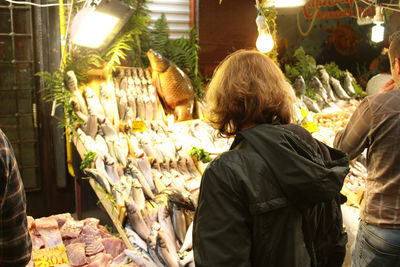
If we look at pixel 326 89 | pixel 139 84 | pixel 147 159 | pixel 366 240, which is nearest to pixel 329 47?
pixel 326 89

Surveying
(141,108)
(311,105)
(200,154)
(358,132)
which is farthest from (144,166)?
(311,105)

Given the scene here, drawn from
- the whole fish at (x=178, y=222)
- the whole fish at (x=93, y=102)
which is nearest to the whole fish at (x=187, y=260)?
the whole fish at (x=178, y=222)

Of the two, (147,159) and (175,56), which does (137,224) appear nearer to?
(147,159)

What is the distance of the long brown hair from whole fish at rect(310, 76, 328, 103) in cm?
448

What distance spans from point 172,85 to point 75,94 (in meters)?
1.10

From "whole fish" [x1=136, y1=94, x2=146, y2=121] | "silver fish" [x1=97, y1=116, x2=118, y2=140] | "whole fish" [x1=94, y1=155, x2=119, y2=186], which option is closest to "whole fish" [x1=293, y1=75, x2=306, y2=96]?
"whole fish" [x1=136, y1=94, x2=146, y2=121]

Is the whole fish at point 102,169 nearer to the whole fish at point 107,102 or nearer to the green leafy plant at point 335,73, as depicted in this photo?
the whole fish at point 107,102

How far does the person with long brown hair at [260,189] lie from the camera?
1409mm

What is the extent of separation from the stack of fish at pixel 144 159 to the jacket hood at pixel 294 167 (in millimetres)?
1468

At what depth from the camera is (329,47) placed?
8156 mm

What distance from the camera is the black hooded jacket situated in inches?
55.3

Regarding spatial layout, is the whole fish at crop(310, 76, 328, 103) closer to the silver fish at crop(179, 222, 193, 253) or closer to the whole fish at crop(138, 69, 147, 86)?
the whole fish at crop(138, 69, 147, 86)

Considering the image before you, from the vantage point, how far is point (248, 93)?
156cm

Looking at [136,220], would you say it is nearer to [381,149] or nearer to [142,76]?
[381,149]
